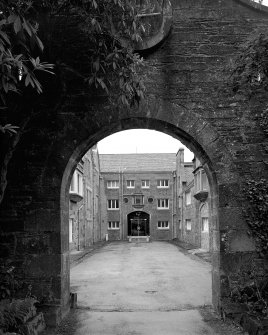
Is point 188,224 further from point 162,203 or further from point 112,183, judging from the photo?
point 112,183

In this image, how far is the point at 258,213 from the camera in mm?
7848

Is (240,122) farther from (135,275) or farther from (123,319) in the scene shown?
(135,275)

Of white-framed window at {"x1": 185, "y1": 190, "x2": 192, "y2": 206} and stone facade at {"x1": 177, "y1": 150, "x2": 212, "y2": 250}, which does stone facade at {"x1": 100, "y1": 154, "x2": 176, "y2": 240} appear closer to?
stone facade at {"x1": 177, "y1": 150, "x2": 212, "y2": 250}

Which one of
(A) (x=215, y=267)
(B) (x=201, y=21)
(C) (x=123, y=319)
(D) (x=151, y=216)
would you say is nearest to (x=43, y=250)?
(C) (x=123, y=319)

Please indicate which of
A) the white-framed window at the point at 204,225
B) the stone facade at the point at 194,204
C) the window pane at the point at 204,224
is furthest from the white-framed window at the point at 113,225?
the window pane at the point at 204,224

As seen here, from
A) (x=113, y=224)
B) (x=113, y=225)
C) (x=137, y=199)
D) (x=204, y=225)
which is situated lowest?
(x=113, y=225)

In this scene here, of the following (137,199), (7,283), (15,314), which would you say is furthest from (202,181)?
(137,199)

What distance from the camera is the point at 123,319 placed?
27.3 feet

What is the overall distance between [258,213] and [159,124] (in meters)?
2.47

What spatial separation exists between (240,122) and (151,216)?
44847 mm

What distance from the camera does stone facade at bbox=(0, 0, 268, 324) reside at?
794cm

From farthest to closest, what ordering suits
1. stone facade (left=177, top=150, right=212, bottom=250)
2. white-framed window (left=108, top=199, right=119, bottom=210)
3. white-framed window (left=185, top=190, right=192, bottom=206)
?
white-framed window (left=108, top=199, right=119, bottom=210)
white-framed window (left=185, top=190, right=192, bottom=206)
stone facade (left=177, top=150, right=212, bottom=250)

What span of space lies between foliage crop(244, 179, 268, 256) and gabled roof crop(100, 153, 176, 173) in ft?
150

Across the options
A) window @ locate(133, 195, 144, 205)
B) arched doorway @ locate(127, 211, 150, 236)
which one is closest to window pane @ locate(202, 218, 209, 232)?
window @ locate(133, 195, 144, 205)
